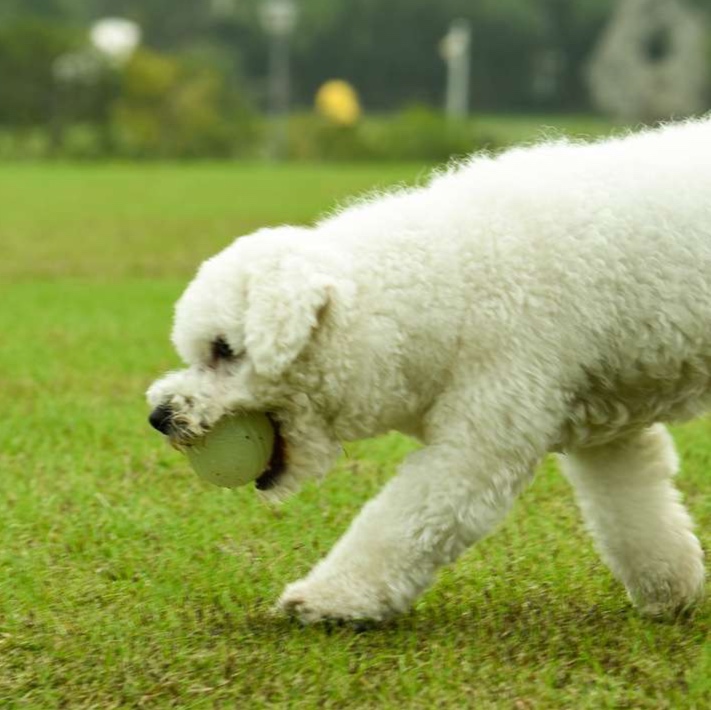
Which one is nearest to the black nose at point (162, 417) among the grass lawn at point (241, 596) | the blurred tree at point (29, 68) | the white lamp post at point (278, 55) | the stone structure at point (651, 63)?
the grass lawn at point (241, 596)

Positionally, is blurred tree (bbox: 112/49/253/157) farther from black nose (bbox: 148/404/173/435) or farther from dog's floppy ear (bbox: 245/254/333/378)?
dog's floppy ear (bbox: 245/254/333/378)

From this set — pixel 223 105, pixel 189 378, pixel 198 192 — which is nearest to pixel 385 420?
pixel 189 378

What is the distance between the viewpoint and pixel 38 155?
1532 inches

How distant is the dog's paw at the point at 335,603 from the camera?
4.18 metres

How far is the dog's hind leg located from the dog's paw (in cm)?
76

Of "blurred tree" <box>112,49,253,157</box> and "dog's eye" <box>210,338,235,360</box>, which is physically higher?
"dog's eye" <box>210,338,235,360</box>

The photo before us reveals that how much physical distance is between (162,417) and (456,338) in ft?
2.60

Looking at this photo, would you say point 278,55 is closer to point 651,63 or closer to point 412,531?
point 651,63

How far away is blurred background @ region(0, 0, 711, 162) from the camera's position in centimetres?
4038

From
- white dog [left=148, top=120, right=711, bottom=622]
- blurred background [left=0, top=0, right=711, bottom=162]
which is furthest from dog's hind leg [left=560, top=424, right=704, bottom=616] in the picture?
blurred background [left=0, top=0, right=711, bottom=162]

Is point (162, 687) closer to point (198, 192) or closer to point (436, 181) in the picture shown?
point (436, 181)

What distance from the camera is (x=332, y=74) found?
69.2m

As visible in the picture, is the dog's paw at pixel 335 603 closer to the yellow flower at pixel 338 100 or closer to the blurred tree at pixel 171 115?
the blurred tree at pixel 171 115

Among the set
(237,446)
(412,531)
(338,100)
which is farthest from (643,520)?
(338,100)
